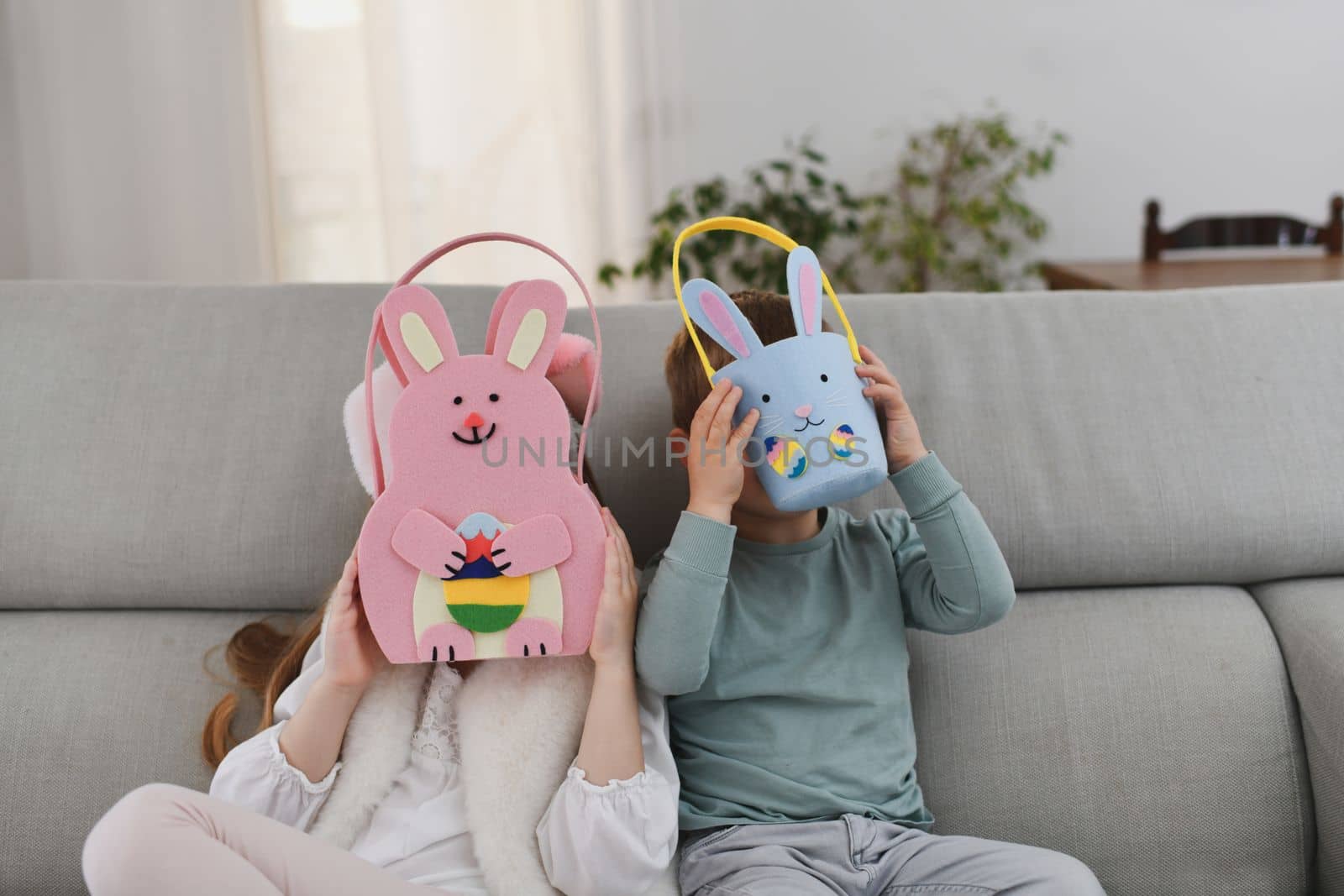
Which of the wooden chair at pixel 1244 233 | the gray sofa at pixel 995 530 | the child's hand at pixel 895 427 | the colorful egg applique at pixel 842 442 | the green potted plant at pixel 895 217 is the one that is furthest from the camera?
the green potted plant at pixel 895 217

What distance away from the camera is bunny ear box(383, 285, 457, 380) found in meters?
1.01

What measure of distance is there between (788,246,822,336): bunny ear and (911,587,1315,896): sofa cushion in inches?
17.0

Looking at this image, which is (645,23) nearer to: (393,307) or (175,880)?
(393,307)

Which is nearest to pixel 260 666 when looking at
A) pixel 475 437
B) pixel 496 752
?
pixel 496 752

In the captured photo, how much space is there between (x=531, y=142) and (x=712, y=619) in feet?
6.99

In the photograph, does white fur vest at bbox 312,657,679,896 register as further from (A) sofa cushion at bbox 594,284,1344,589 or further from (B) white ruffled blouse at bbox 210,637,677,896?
(A) sofa cushion at bbox 594,284,1344,589

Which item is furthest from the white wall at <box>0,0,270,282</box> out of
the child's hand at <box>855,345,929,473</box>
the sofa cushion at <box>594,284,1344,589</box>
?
the child's hand at <box>855,345,929,473</box>

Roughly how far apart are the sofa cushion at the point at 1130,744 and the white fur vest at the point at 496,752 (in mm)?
372

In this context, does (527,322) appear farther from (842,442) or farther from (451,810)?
(451,810)

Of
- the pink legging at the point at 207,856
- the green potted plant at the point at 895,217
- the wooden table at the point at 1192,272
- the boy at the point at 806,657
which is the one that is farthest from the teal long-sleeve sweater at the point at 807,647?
the green potted plant at the point at 895,217

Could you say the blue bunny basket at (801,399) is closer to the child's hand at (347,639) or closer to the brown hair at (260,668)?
the child's hand at (347,639)

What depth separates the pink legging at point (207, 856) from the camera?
33.8 inches

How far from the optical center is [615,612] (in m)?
1.03

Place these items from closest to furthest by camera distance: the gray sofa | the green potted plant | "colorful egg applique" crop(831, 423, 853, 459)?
1. "colorful egg applique" crop(831, 423, 853, 459)
2. the gray sofa
3. the green potted plant
